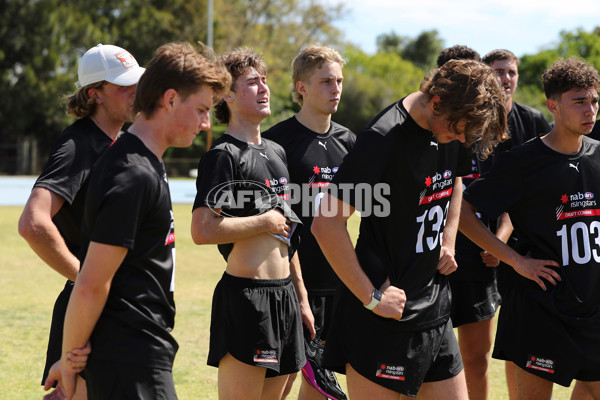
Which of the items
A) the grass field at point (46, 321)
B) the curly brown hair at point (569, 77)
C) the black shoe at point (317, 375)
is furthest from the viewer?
the grass field at point (46, 321)

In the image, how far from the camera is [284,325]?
3.89m

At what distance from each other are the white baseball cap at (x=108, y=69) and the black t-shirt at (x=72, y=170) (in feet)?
0.75

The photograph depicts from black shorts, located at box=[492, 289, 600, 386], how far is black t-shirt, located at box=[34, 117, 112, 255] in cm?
246

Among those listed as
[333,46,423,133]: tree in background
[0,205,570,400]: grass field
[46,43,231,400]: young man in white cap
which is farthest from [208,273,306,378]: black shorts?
[333,46,423,133]: tree in background

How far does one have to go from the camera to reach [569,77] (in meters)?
4.00

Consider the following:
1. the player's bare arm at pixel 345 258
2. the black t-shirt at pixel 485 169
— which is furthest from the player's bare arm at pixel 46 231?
the black t-shirt at pixel 485 169

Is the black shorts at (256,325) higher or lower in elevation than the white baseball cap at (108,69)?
lower

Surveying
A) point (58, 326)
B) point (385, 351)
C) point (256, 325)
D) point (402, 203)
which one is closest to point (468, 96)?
point (402, 203)

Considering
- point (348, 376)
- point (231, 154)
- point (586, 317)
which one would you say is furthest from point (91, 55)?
point (586, 317)

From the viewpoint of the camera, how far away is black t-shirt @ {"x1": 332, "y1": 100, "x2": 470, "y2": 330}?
9.96 ft

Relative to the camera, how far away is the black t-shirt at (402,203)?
119 inches

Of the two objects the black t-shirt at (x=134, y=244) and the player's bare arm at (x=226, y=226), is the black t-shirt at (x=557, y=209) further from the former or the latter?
the black t-shirt at (x=134, y=244)

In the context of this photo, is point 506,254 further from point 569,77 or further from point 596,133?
point 596,133

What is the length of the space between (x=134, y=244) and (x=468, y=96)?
1.49 metres
